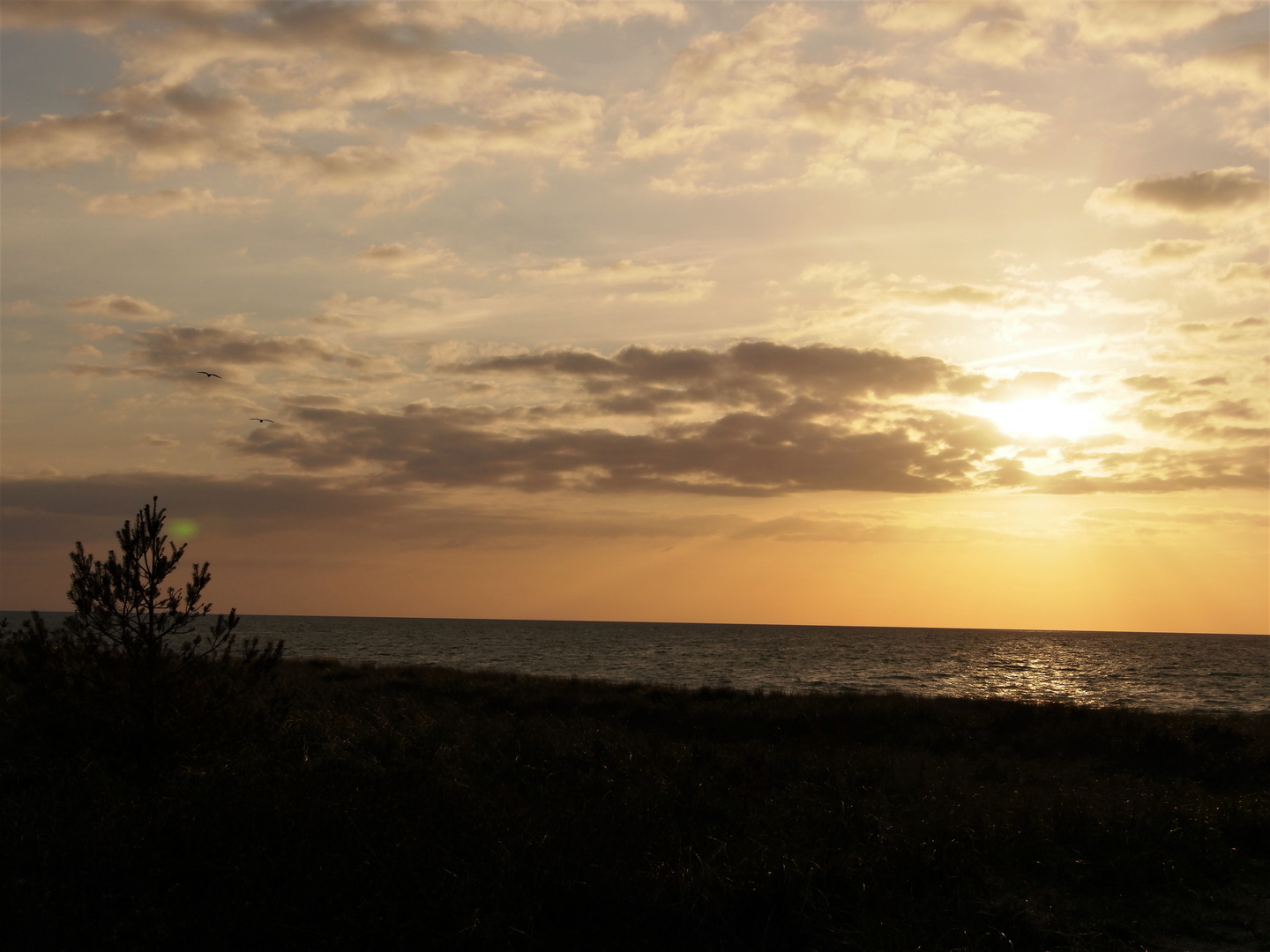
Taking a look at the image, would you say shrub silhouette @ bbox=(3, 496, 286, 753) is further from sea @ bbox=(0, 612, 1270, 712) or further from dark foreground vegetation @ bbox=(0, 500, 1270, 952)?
sea @ bbox=(0, 612, 1270, 712)

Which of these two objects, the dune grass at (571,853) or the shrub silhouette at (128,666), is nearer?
the dune grass at (571,853)

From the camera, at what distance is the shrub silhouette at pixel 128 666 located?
1008cm

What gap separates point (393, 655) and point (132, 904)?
212 feet

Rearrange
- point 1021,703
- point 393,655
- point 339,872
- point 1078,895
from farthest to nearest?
point 393,655, point 1021,703, point 1078,895, point 339,872

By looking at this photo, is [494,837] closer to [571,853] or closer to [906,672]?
[571,853]

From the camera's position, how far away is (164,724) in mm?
10133

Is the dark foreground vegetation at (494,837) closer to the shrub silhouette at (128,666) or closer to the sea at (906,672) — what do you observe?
the shrub silhouette at (128,666)

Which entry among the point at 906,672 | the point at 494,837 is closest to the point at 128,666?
the point at 494,837

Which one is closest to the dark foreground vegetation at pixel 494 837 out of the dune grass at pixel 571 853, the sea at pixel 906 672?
the dune grass at pixel 571 853

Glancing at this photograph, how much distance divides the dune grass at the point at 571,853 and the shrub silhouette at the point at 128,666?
0.31 meters

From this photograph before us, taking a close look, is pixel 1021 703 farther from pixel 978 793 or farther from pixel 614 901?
pixel 614 901

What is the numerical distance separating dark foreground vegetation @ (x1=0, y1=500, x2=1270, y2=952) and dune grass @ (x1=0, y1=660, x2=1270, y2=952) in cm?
3

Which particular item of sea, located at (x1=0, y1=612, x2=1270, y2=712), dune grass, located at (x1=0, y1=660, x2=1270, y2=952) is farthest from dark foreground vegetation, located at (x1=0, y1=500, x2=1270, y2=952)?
sea, located at (x1=0, y1=612, x2=1270, y2=712)

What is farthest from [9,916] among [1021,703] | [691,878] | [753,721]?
[1021,703]
